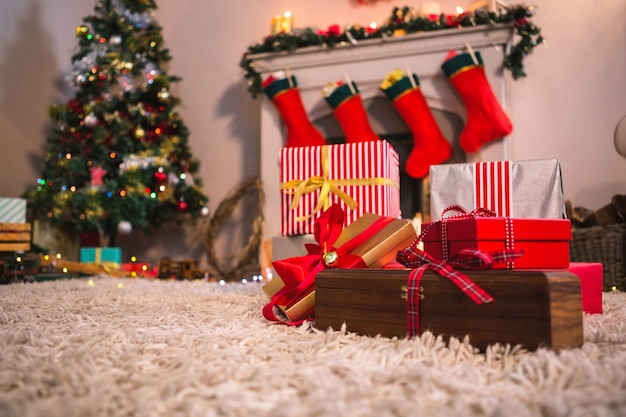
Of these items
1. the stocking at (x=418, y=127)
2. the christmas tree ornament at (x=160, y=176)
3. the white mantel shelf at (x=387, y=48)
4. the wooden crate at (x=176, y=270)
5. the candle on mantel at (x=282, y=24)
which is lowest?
the wooden crate at (x=176, y=270)

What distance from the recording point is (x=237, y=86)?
3.52m

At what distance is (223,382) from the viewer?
0.65 metres

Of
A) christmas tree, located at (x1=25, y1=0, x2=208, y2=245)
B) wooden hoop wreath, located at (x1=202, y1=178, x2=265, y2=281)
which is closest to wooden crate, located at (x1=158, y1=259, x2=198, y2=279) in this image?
wooden hoop wreath, located at (x1=202, y1=178, x2=265, y2=281)

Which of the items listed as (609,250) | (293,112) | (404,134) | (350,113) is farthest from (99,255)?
(609,250)

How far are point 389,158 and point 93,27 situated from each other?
2545 millimetres

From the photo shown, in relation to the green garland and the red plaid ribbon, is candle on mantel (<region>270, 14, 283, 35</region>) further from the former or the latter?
the red plaid ribbon

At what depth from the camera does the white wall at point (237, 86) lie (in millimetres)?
2781

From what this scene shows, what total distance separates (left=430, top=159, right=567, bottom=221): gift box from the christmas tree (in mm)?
2126

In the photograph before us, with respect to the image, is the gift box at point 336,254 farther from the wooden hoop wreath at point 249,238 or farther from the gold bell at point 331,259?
the wooden hoop wreath at point 249,238

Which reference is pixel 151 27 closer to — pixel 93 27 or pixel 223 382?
pixel 93 27

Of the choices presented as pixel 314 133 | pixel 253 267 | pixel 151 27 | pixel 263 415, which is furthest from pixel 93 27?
pixel 263 415

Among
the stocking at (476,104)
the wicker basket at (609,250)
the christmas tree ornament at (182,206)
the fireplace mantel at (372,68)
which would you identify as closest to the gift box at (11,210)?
the christmas tree ornament at (182,206)

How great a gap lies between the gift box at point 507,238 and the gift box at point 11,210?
7.90ft

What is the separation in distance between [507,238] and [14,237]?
8.25ft
